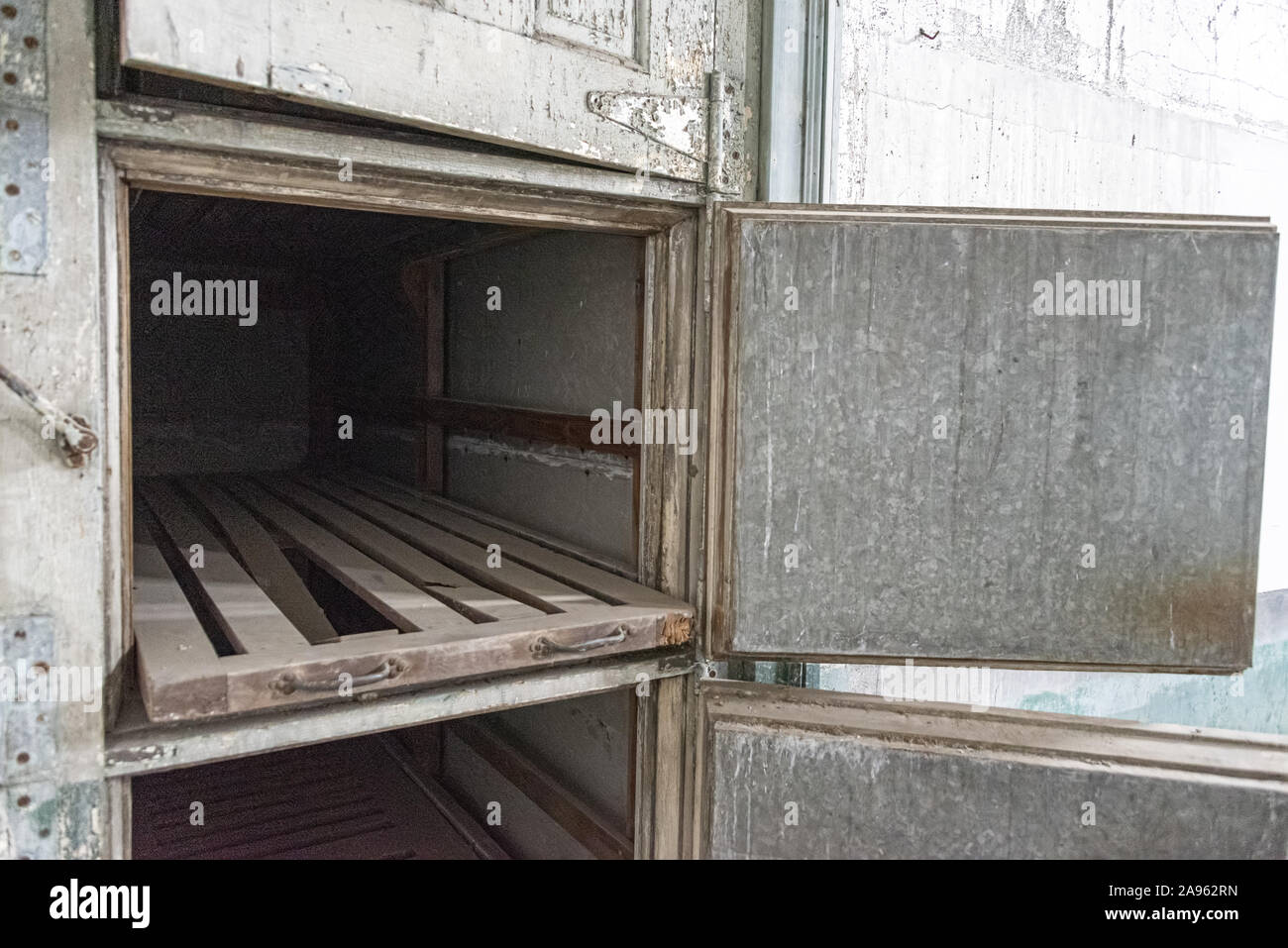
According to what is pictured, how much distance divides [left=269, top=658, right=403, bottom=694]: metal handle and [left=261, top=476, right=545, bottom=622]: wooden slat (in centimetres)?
32

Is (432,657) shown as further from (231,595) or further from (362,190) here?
(362,190)

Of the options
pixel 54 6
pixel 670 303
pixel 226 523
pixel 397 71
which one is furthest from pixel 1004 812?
pixel 226 523

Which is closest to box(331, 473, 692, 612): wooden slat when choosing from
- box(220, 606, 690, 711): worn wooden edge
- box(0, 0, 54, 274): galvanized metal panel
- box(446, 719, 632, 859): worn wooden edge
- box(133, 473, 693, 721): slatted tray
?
box(133, 473, 693, 721): slatted tray

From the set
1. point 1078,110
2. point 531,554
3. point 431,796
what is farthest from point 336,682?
point 1078,110

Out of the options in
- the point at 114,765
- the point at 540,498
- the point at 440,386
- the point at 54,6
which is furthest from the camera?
the point at 440,386

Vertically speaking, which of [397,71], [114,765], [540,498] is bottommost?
[114,765]

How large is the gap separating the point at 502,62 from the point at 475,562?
4.50 ft

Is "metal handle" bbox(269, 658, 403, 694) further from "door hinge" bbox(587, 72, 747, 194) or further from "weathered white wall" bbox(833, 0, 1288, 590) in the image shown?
"weathered white wall" bbox(833, 0, 1288, 590)

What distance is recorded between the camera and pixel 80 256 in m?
1.56

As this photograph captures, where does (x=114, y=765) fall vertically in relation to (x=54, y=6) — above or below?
below

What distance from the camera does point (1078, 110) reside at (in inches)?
144
